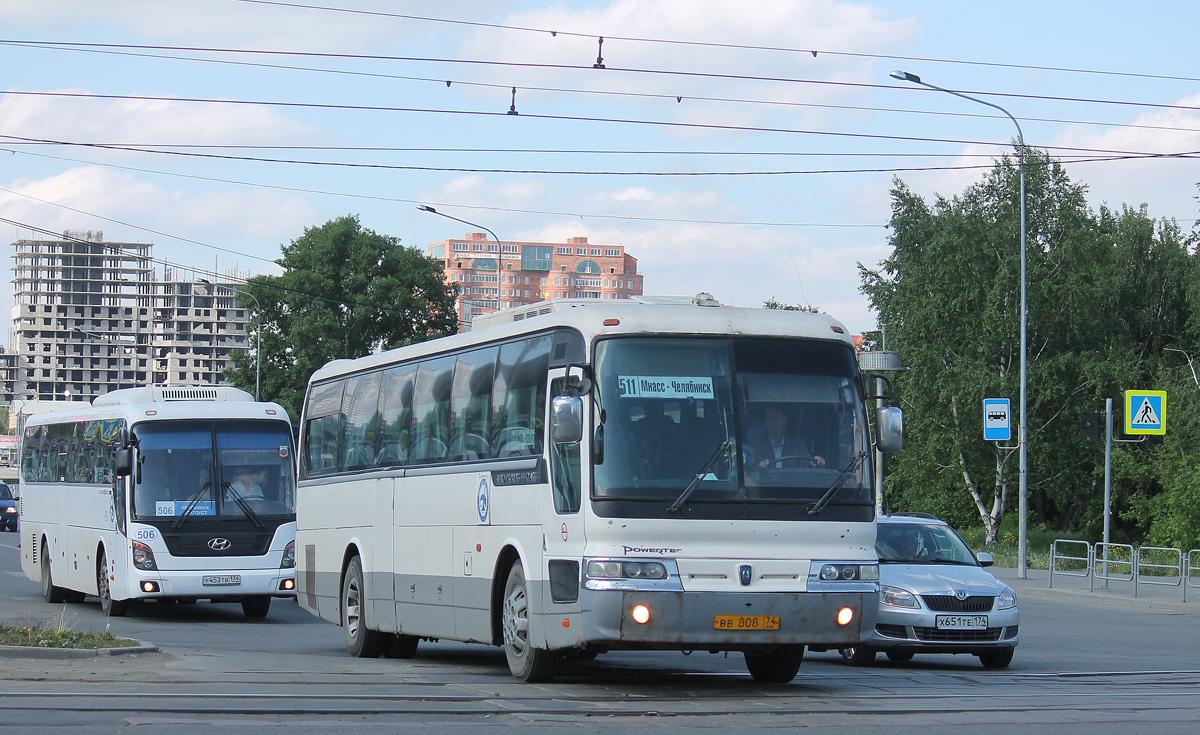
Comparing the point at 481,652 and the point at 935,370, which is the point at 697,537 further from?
the point at 935,370

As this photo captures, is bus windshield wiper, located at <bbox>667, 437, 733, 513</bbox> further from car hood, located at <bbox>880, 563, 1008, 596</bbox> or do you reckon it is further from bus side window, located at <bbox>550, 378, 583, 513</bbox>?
car hood, located at <bbox>880, 563, 1008, 596</bbox>

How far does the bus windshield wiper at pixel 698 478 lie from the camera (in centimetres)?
1046

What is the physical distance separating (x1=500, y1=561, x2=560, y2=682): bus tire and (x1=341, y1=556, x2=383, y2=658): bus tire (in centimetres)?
348

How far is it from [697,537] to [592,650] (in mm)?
1297

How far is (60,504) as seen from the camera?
23797 millimetres

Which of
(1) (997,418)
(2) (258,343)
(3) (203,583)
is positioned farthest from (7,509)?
(3) (203,583)

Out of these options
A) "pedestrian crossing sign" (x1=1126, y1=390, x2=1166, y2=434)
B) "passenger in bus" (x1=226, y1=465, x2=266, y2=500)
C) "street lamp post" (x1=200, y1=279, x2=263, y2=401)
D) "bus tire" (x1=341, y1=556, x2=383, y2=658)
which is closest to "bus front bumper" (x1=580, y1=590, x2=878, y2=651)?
"bus tire" (x1=341, y1=556, x2=383, y2=658)

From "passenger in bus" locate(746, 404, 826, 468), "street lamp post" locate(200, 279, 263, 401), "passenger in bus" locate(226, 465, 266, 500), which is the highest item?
"street lamp post" locate(200, 279, 263, 401)

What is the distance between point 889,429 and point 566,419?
2513 mm

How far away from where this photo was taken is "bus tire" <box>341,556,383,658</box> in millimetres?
15023

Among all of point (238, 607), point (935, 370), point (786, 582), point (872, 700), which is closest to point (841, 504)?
point (786, 582)

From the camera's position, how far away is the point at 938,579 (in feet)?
48.3

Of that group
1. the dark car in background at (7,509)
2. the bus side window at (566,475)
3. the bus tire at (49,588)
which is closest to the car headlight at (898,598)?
the bus side window at (566,475)

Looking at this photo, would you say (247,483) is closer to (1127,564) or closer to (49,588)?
(49,588)
